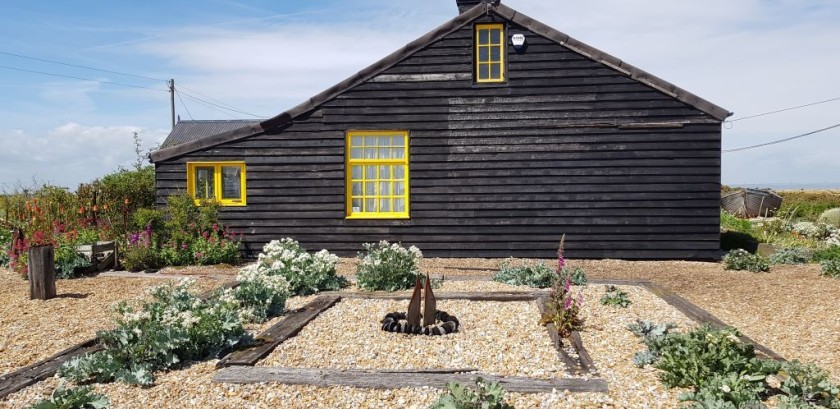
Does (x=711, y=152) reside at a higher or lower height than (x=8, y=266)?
higher

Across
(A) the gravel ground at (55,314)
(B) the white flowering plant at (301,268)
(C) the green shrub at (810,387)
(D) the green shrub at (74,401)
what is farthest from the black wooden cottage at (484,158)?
(D) the green shrub at (74,401)

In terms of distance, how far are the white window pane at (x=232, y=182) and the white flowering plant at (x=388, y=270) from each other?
18.4 feet

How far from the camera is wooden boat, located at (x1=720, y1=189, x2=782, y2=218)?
26250 millimetres

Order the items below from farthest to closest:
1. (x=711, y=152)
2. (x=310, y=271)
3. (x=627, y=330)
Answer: (x=711, y=152) < (x=310, y=271) < (x=627, y=330)

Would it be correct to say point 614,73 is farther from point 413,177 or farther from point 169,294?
point 169,294

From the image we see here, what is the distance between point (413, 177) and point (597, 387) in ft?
28.3

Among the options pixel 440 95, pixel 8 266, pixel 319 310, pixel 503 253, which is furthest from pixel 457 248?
pixel 8 266

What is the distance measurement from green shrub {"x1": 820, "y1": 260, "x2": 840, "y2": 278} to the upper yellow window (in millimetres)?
6353

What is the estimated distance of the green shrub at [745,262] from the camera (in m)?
10.7

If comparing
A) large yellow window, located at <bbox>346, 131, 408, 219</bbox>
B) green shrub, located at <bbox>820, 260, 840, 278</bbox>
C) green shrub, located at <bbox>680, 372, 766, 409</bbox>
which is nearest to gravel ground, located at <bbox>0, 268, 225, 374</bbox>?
large yellow window, located at <bbox>346, 131, 408, 219</bbox>

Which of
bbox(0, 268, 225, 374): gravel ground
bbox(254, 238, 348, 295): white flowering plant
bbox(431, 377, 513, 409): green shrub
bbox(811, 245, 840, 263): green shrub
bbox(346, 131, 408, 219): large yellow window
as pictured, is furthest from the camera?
bbox(346, 131, 408, 219): large yellow window

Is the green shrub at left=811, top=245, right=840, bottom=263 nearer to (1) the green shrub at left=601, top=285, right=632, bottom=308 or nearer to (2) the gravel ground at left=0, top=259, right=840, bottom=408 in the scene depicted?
A: (2) the gravel ground at left=0, top=259, right=840, bottom=408

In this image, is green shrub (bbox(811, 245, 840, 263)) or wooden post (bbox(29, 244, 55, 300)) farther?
green shrub (bbox(811, 245, 840, 263))

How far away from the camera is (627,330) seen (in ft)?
19.4
